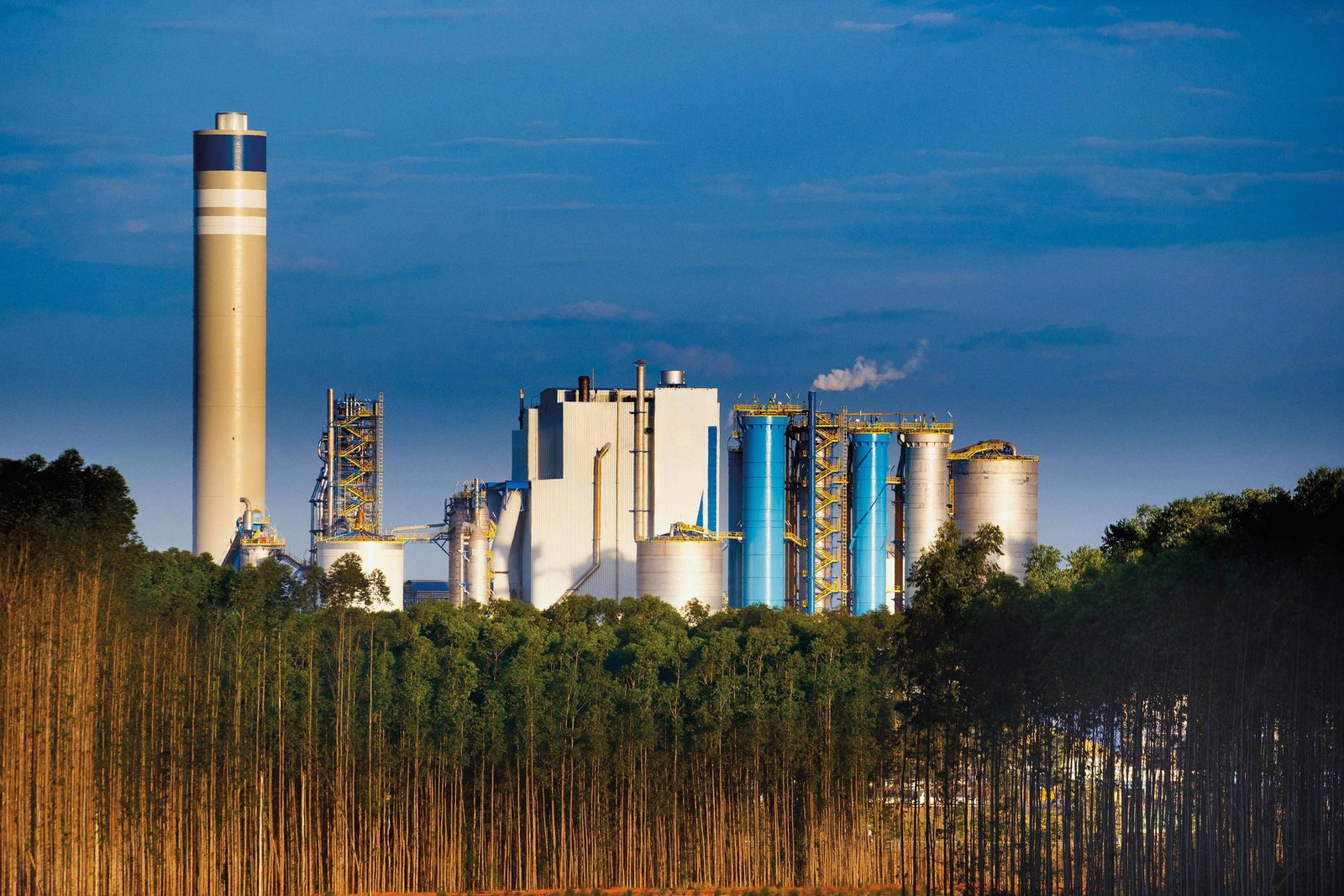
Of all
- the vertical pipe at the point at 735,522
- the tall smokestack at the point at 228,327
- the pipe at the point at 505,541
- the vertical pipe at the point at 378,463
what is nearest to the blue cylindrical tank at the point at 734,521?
the vertical pipe at the point at 735,522

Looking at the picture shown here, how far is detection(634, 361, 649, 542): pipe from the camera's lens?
68500 millimetres

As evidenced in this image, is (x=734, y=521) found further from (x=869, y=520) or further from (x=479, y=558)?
(x=479, y=558)

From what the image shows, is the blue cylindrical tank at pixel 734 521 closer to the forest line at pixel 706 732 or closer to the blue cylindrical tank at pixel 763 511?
the blue cylindrical tank at pixel 763 511

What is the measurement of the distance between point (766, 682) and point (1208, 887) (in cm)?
1544

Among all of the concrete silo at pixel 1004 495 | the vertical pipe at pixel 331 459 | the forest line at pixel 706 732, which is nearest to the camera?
the forest line at pixel 706 732

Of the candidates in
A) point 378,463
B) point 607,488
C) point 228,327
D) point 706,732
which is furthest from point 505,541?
point 706,732

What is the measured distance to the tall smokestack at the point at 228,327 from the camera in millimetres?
73250

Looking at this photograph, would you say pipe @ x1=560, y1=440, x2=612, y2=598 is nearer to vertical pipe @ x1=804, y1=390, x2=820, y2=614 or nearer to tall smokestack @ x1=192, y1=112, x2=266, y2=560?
vertical pipe @ x1=804, y1=390, x2=820, y2=614

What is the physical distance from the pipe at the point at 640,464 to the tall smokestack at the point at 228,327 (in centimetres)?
1516

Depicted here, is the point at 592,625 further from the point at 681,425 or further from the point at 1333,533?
the point at 1333,533

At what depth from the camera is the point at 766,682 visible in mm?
43312

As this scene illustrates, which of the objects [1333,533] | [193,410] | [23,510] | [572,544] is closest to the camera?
[1333,533]

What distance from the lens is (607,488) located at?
69.1 metres

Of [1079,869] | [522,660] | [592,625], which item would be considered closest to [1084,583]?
[1079,869]
